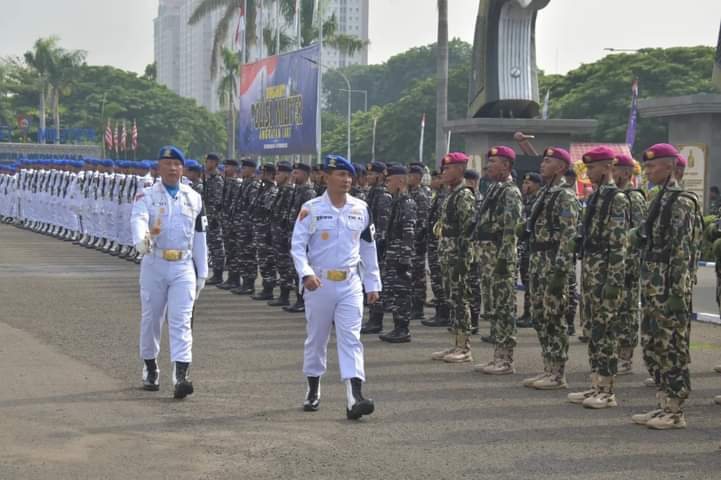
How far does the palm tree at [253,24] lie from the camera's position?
164ft

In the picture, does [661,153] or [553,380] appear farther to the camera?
[553,380]

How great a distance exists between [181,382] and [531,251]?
3251 mm

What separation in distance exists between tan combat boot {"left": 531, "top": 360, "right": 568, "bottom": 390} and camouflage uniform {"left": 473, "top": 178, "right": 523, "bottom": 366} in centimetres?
77

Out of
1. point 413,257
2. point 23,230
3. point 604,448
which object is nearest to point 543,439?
point 604,448

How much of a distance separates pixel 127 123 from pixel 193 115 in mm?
7646

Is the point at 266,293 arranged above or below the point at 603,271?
below

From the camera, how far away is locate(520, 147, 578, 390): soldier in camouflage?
9.58m

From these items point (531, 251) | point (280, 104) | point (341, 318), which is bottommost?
point (341, 318)

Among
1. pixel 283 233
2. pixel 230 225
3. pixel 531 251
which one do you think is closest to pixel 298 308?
pixel 283 233

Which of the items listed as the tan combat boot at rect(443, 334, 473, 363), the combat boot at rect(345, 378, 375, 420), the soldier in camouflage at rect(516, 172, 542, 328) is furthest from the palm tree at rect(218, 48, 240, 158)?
the combat boot at rect(345, 378, 375, 420)

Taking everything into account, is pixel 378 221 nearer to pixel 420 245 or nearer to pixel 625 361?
pixel 420 245

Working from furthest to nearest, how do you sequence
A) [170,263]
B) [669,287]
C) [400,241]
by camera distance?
[400,241]
[170,263]
[669,287]

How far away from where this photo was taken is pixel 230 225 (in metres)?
18.5

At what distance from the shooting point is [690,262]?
8234mm
